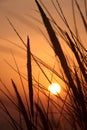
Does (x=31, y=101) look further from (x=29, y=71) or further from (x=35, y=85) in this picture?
(x=35, y=85)

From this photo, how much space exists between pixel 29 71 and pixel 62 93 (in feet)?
0.77

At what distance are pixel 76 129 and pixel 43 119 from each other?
12cm

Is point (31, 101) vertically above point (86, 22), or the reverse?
point (86, 22)

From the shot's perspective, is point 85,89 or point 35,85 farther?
point 35,85

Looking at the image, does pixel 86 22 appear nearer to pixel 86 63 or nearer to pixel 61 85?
pixel 86 63

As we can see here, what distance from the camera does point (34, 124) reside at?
0.44 metres

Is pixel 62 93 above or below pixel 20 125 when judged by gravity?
above

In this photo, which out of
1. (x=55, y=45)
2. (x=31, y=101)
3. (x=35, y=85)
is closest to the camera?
(x=55, y=45)

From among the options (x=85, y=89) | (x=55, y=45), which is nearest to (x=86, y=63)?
(x=85, y=89)

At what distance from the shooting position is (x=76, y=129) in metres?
0.49

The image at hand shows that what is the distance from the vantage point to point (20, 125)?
494 millimetres

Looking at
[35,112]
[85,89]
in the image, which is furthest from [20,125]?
[85,89]

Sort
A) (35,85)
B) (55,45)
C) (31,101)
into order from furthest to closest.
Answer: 1. (35,85)
2. (31,101)
3. (55,45)

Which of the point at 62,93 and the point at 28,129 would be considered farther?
the point at 62,93
